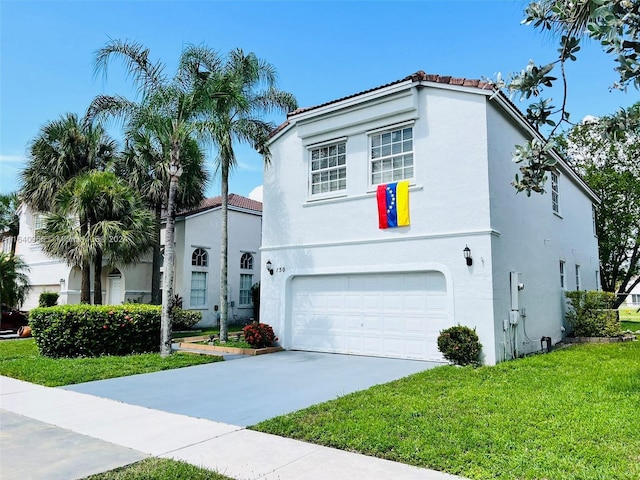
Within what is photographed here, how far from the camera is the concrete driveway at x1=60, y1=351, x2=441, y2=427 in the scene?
7.39 metres

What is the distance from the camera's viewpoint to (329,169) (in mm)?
14242

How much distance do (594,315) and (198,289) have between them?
1721cm

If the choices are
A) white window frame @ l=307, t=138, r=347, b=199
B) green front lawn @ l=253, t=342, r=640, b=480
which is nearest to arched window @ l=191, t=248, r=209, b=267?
white window frame @ l=307, t=138, r=347, b=199

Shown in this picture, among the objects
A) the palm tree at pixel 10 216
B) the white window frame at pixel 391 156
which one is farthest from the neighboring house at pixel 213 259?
the palm tree at pixel 10 216

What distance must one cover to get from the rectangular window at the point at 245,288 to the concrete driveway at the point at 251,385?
1187cm

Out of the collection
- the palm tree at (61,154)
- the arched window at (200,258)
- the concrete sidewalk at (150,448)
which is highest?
the palm tree at (61,154)

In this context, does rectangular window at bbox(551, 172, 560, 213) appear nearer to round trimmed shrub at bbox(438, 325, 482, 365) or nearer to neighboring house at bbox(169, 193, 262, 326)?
round trimmed shrub at bbox(438, 325, 482, 365)

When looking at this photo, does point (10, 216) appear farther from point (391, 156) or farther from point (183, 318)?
point (391, 156)

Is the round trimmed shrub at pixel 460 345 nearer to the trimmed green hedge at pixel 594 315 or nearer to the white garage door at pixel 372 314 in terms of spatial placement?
the white garage door at pixel 372 314

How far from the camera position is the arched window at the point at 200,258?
22.6m

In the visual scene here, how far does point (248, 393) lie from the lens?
332 inches

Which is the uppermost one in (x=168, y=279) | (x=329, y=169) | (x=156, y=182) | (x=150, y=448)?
(x=156, y=182)

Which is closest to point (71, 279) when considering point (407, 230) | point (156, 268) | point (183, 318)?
point (156, 268)

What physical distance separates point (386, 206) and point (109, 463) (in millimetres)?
9436
